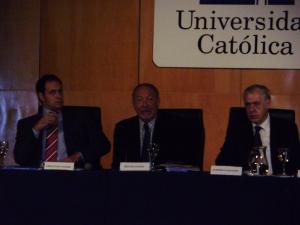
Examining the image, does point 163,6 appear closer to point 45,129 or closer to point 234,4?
point 234,4

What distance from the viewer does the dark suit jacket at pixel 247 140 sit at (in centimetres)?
472

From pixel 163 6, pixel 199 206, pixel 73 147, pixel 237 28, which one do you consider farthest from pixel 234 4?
pixel 199 206

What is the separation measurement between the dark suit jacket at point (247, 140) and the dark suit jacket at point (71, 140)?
2.81 feet

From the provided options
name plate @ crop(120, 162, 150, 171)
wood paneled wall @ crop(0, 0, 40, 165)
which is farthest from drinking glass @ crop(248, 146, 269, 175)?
wood paneled wall @ crop(0, 0, 40, 165)

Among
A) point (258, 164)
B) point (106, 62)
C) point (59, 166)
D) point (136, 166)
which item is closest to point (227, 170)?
point (258, 164)

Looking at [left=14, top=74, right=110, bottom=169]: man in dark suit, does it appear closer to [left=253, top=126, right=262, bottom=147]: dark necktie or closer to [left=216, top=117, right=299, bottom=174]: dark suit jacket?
[left=216, top=117, right=299, bottom=174]: dark suit jacket

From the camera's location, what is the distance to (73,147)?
16.1 feet

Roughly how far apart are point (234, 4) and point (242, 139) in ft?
5.68

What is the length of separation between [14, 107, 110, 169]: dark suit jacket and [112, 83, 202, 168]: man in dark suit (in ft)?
0.50

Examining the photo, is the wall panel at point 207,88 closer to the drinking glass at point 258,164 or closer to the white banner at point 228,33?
the white banner at point 228,33

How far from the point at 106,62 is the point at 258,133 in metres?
1.94

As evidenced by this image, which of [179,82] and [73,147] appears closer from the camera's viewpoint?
[73,147]

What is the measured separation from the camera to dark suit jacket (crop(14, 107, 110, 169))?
4.77 m

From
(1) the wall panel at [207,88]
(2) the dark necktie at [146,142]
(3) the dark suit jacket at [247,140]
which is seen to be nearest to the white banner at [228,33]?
(1) the wall panel at [207,88]
